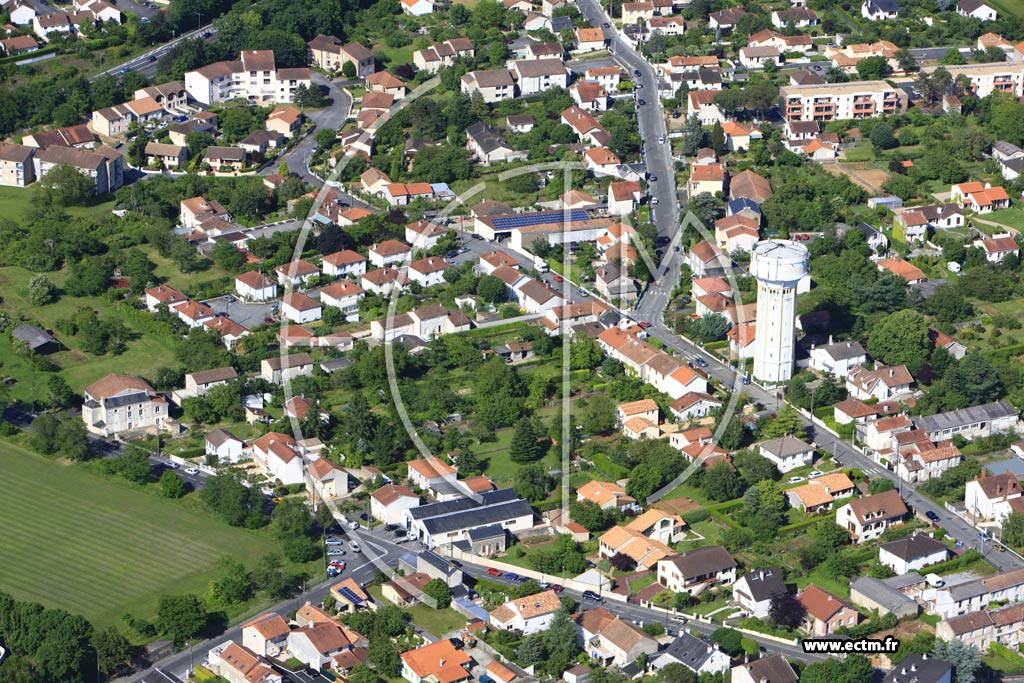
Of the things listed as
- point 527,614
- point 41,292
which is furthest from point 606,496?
point 41,292

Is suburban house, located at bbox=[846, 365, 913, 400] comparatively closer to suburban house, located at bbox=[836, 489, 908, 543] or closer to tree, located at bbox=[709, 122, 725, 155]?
suburban house, located at bbox=[836, 489, 908, 543]

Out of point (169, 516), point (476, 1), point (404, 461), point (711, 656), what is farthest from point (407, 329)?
point (476, 1)

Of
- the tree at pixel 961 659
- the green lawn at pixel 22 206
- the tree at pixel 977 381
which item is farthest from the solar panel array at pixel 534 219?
the tree at pixel 961 659

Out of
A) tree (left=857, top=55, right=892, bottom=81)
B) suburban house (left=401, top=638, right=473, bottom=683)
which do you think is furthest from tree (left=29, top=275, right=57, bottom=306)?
tree (left=857, top=55, right=892, bottom=81)

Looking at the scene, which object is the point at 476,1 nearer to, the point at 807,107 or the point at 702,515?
the point at 807,107

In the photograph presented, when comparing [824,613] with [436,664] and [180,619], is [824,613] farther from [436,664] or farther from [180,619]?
[180,619]

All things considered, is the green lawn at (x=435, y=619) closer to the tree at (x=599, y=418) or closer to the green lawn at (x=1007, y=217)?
the tree at (x=599, y=418)
